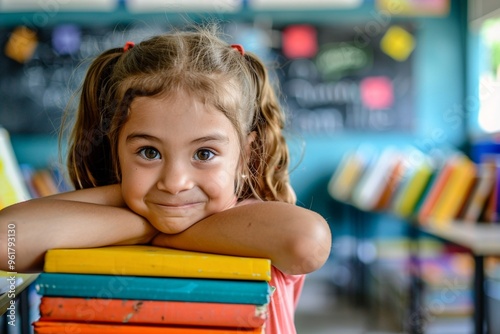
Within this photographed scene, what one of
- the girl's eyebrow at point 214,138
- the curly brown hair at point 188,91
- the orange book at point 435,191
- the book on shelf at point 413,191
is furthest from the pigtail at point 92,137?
the book on shelf at point 413,191

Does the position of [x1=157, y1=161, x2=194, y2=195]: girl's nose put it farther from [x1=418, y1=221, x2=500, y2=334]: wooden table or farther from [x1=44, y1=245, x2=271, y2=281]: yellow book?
[x1=418, y1=221, x2=500, y2=334]: wooden table

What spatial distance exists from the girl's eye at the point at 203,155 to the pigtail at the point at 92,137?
25cm

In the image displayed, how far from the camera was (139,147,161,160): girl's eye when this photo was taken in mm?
838

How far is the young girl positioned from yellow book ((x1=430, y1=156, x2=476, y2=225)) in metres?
1.71

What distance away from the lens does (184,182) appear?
820mm

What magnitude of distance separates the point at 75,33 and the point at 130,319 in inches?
178

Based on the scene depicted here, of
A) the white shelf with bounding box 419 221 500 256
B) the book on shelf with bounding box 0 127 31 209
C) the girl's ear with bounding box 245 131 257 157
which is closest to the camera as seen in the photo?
the girl's ear with bounding box 245 131 257 157

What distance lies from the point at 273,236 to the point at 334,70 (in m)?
4.43

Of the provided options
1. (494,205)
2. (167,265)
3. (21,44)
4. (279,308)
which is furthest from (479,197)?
(21,44)

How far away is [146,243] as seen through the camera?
889 millimetres

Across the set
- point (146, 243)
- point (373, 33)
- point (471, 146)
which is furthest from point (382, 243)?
point (146, 243)

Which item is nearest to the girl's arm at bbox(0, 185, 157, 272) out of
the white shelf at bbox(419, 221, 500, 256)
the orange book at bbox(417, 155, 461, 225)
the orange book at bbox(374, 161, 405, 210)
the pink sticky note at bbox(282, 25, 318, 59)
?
the white shelf at bbox(419, 221, 500, 256)

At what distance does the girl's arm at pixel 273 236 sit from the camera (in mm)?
740

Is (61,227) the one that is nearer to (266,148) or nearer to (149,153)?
(149,153)
